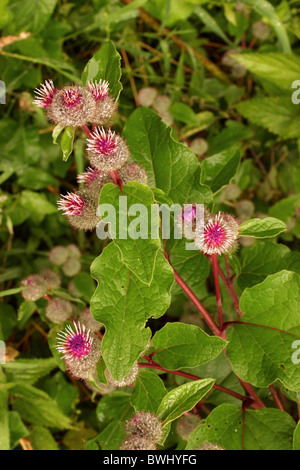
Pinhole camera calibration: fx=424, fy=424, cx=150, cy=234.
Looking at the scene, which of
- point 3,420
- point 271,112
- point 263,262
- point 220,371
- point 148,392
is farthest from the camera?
point 271,112

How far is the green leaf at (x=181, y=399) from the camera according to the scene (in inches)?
49.6

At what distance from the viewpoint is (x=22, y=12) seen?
2.34 metres

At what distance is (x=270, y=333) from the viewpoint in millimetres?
1438

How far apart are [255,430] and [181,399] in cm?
45

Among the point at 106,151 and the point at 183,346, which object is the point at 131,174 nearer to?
the point at 106,151

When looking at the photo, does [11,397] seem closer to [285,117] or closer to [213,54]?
[285,117]

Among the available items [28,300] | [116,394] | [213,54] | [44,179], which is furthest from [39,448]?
[213,54]

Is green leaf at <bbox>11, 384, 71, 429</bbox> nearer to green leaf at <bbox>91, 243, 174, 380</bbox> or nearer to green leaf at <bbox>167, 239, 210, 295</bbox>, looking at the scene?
green leaf at <bbox>167, 239, 210, 295</bbox>

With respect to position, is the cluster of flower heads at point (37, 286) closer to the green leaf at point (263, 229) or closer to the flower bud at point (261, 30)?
the green leaf at point (263, 229)

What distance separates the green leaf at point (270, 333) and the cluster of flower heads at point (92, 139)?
56 cm

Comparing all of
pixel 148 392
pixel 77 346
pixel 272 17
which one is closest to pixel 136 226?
pixel 77 346

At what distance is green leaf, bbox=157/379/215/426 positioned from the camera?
1261mm

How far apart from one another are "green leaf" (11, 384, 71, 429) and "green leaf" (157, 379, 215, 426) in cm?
113
